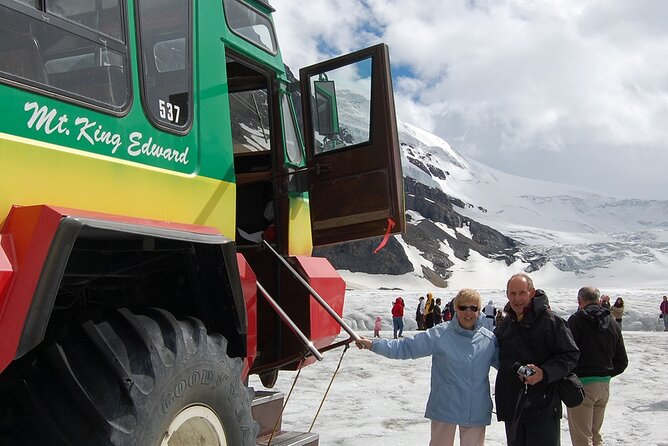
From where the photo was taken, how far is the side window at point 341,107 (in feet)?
16.1

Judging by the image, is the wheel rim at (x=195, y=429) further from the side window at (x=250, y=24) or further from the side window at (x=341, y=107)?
the side window at (x=341, y=107)

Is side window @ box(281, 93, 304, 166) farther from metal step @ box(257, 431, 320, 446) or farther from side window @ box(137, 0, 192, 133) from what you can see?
metal step @ box(257, 431, 320, 446)

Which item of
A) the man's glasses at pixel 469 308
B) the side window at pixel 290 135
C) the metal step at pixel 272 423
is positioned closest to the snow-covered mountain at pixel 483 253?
the side window at pixel 290 135

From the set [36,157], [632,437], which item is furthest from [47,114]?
[632,437]

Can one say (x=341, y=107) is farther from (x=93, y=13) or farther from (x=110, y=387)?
Result: (x=110, y=387)

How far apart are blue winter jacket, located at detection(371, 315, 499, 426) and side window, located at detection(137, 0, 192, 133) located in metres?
2.12

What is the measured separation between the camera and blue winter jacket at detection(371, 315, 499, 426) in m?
4.64

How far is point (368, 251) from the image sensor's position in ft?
377

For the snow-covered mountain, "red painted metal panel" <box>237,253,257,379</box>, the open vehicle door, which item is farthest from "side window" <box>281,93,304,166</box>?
the snow-covered mountain

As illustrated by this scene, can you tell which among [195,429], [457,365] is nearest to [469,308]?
[457,365]

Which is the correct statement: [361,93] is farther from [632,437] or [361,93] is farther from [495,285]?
[495,285]

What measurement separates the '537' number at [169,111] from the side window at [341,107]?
1.69 metres

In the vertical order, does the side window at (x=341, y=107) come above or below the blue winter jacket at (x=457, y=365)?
above

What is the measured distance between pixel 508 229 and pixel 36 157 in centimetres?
15675
